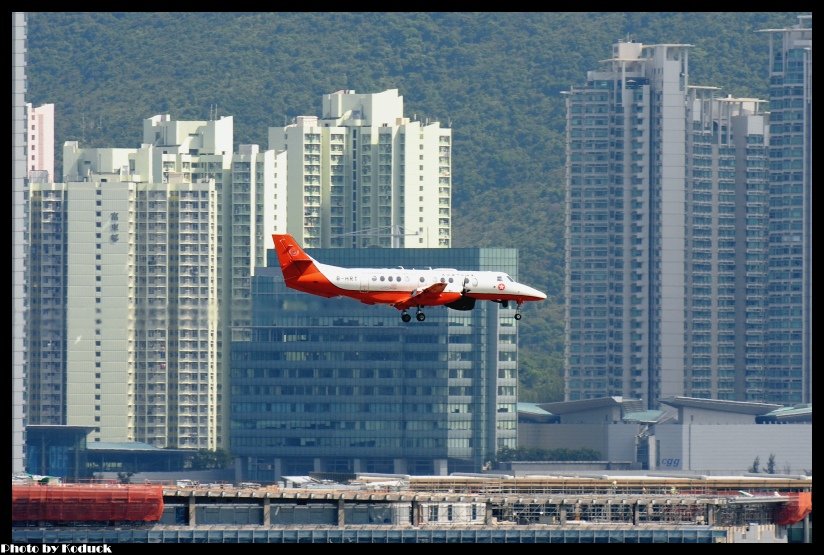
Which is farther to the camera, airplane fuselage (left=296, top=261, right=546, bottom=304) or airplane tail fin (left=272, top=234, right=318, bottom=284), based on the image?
airplane tail fin (left=272, top=234, right=318, bottom=284)

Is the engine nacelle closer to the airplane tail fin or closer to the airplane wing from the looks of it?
the airplane wing

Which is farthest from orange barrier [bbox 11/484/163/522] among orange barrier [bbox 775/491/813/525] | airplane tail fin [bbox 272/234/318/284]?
airplane tail fin [bbox 272/234/318/284]

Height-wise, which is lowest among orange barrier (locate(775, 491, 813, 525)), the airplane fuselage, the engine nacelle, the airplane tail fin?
orange barrier (locate(775, 491, 813, 525))

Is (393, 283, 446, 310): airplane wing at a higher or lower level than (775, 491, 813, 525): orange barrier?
higher

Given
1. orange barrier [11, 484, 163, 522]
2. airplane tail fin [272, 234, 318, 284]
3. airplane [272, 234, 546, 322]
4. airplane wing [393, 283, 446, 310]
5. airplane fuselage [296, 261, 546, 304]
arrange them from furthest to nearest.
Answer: orange barrier [11, 484, 163, 522], airplane tail fin [272, 234, 318, 284], airplane fuselage [296, 261, 546, 304], airplane [272, 234, 546, 322], airplane wing [393, 283, 446, 310]

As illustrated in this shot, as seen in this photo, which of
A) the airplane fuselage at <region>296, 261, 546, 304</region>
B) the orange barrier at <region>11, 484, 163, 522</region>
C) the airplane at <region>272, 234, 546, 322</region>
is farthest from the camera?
the orange barrier at <region>11, 484, 163, 522</region>

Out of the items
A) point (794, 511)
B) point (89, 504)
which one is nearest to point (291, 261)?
point (89, 504)
